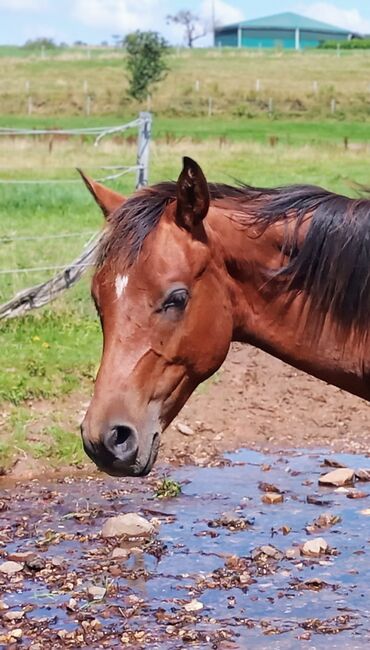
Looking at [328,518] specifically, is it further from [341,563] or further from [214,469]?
[214,469]

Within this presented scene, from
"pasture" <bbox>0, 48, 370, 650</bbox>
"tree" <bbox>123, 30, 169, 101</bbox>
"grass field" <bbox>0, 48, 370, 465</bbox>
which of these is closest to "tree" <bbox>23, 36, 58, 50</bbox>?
"grass field" <bbox>0, 48, 370, 465</bbox>

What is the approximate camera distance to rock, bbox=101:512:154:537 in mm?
4895

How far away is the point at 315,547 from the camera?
184 inches

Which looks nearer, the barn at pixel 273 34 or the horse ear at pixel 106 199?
the horse ear at pixel 106 199

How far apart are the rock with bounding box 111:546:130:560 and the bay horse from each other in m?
1.83

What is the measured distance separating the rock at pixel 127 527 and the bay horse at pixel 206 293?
1.97 metres

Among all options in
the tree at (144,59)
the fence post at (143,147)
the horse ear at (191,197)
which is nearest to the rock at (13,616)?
the horse ear at (191,197)

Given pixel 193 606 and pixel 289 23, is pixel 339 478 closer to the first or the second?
pixel 193 606

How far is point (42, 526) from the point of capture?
5125 mm

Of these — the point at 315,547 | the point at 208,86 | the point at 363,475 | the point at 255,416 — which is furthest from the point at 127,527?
the point at 208,86

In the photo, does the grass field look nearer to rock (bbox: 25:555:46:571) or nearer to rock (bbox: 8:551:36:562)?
rock (bbox: 8:551:36:562)

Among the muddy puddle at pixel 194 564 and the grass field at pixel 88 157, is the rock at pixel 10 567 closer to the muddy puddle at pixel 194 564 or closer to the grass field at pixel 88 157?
the muddy puddle at pixel 194 564

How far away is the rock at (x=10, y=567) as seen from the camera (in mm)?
4512

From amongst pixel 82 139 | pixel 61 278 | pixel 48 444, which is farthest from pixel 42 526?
pixel 82 139
